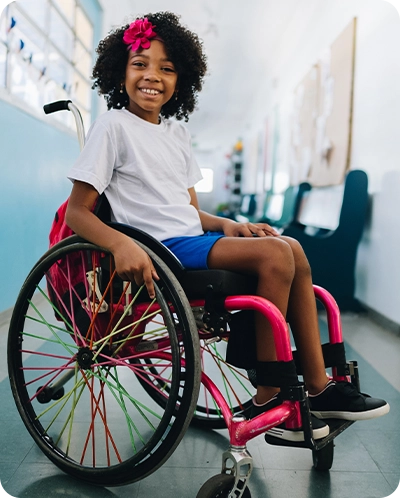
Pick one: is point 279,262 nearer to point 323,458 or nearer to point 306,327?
point 306,327

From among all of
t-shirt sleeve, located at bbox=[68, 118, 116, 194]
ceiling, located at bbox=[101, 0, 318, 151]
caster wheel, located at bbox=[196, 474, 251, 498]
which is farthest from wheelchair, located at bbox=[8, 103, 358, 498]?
ceiling, located at bbox=[101, 0, 318, 151]

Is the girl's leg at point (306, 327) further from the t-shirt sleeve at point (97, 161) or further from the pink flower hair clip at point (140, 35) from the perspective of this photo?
the pink flower hair clip at point (140, 35)

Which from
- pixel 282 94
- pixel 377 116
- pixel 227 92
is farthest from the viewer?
pixel 227 92

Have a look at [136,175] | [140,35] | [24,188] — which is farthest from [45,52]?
[136,175]

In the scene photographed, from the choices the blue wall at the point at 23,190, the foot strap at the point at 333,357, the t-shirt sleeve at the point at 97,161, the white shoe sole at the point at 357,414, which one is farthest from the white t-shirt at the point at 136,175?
the blue wall at the point at 23,190

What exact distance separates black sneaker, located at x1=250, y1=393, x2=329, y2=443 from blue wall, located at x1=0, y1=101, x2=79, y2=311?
2009mm

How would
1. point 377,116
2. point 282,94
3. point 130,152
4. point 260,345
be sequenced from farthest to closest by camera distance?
point 282,94, point 377,116, point 130,152, point 260,345

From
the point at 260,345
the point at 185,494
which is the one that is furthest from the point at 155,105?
the point at 185,494

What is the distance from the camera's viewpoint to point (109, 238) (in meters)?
1.01

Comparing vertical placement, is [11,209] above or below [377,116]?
below

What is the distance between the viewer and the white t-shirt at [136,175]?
1.10 meters

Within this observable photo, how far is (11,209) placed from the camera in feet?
9.27

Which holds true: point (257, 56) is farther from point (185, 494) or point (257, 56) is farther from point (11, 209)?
point (185, 494)

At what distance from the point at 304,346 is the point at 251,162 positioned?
8.62 meters
